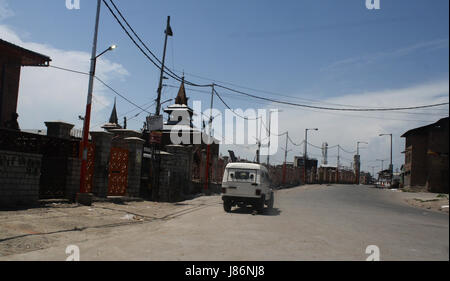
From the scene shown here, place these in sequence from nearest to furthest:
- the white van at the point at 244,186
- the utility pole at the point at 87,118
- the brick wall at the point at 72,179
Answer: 1. the utility pole at the point at 87,118
2. the brick wall at the point at 72,179
3. the white van at the point at 244,186

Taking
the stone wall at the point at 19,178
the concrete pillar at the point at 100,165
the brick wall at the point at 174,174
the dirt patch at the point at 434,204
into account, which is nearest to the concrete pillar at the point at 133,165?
the brick wall at the point at 174,174

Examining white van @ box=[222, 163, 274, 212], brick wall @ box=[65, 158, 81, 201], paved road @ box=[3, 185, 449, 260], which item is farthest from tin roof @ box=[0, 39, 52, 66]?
paved road @ box=[3, 185, 449, 260]

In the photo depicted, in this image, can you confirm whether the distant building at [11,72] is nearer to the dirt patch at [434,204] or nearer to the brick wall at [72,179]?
the brick wall at [72,179]

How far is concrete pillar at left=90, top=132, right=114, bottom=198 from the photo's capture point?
52.1 ft

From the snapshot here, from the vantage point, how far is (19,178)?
12039 millimetres

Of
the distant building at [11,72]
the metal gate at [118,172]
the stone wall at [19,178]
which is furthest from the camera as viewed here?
the distant building at [11,72]

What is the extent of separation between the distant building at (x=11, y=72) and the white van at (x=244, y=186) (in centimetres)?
1453

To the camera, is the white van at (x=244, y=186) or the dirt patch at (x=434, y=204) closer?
the white van at (x=244, y=186)

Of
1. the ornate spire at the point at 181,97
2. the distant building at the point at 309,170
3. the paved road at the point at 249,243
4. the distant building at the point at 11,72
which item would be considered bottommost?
the paved road at the point at 249,243

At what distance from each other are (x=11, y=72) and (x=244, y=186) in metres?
17.2

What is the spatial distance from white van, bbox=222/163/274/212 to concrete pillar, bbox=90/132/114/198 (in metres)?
5.21

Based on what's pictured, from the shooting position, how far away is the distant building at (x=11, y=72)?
22375 mm
